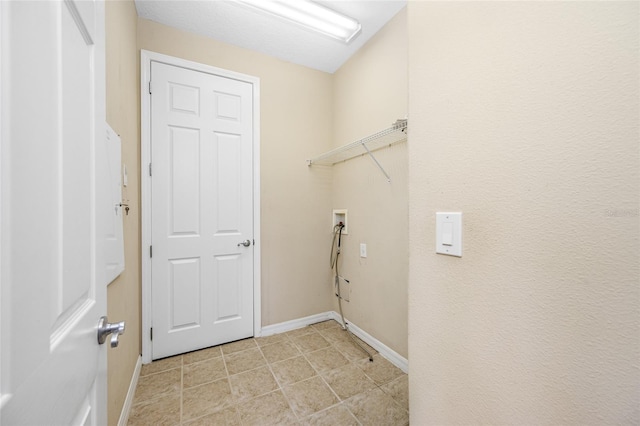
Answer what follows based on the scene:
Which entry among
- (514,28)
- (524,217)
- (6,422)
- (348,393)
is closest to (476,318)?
(524,217)

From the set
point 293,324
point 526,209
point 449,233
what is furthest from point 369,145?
point 293,324

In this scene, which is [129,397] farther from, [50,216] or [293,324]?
[50,216]

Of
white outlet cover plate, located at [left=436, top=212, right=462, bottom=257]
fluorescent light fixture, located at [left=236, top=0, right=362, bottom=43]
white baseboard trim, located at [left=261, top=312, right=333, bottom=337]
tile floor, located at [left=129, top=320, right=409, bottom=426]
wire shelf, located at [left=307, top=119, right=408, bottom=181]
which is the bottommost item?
tile floor, located at [left=129, top=320, right=409, bottom=426]

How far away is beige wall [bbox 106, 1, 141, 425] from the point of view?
4.16ft

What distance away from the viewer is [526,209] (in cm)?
60

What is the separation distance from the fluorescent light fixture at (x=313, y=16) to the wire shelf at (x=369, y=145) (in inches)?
34.1

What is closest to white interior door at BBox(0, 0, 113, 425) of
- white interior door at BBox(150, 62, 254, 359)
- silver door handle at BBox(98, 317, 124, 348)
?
silver door handle at BBox(98, 317, 124, 348)

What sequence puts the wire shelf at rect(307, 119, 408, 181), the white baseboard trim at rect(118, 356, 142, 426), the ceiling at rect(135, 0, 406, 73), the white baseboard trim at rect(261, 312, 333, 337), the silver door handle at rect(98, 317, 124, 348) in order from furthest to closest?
the white baseboard trim at rect(261, 312, 333, 337), the ceiling at rect(135, 0, 406, 73), the wire shelf at rect(307, 119, 408, 181), the white baseboard trim at rect(118, 356, 142, 426), the silver door handle at rect(98, 317, 124, 348)

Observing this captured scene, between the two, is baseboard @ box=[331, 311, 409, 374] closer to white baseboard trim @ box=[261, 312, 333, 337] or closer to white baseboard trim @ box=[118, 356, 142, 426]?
white baseboard trim @ box=[261, 312, 333, 337]

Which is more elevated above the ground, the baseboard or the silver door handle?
the silver door handle

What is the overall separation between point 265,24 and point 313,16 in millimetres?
470

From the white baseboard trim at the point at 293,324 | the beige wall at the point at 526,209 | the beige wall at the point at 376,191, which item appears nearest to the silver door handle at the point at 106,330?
the beige wall at the point at 526,209

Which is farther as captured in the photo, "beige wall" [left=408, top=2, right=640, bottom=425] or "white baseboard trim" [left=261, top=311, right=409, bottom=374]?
"white baseboard trim" [left=261, top=311, right=409, bottom=374]

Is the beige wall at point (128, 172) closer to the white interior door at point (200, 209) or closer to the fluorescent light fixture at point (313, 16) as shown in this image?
the white interior door at point (200, 209)
